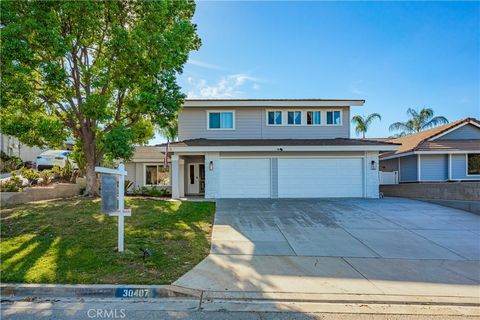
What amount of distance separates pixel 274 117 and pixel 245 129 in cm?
191

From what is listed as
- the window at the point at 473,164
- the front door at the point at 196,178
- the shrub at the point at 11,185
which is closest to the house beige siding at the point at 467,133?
the window at the point at 473,164

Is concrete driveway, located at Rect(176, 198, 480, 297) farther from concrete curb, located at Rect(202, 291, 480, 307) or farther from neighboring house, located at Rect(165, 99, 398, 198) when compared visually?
neighboring house, located at Rect(165, 99, 398, 198)

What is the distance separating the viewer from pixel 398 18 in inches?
497

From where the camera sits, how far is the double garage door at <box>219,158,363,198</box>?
50.5 ft

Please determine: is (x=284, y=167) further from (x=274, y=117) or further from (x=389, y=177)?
(x=389, y=177)

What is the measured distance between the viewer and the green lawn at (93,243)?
5.32 metres

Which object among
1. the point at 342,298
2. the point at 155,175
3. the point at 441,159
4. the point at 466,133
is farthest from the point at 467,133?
the point at 155,175

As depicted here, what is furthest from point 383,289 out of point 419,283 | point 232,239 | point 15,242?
point 15,242

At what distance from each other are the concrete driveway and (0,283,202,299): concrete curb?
30cm

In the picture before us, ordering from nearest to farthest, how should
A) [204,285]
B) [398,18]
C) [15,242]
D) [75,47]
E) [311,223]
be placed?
[204,285] < [15,242] < [311,223] < [75,47] < [398,18]

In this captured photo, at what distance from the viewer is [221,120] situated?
17.5m

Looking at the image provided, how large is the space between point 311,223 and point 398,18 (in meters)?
9.77

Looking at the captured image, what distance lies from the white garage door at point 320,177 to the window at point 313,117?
3.15 meters

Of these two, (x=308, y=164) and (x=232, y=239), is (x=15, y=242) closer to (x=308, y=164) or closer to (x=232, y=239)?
(x=232, y=239)
